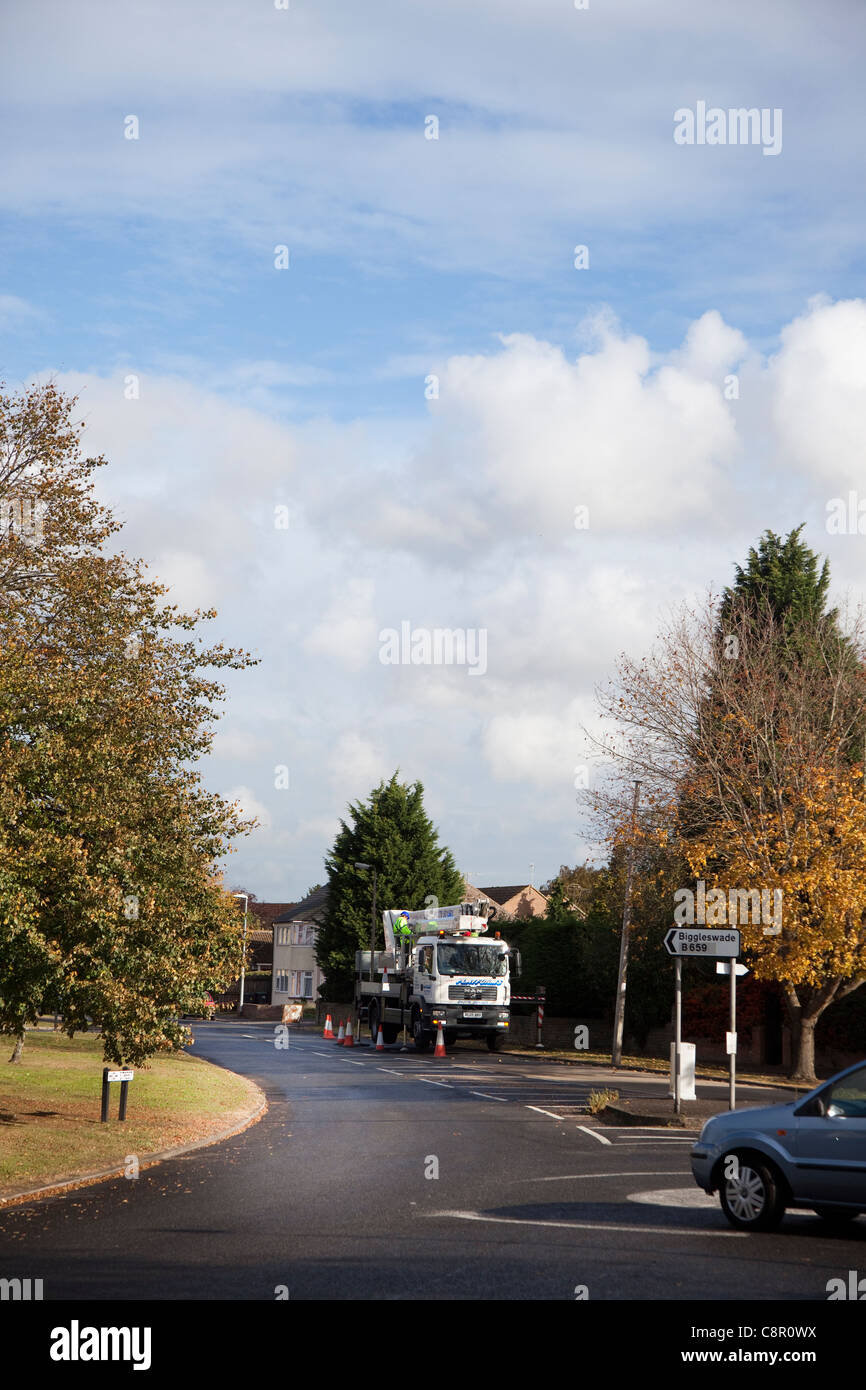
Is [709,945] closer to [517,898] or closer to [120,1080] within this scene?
[120,1080]

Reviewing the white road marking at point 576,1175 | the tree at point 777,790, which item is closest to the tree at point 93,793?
the white road marking at point 576,1175

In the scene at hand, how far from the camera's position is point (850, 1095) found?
34.7 ft

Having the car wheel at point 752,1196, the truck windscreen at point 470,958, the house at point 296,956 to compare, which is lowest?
the house at point 296,956

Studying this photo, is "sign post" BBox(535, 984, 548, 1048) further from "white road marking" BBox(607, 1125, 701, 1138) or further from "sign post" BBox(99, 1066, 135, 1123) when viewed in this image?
"sign post" BBox(99, 1066, 135, 1123)

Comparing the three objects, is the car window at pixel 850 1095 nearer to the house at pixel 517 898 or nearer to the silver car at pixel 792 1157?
the silver car at pixel 792 1157

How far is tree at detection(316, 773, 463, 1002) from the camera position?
70750 millimetres

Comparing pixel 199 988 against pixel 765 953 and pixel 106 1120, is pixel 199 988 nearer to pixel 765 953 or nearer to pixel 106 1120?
pixel 106 1120

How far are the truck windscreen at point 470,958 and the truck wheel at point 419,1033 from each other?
9.09ft

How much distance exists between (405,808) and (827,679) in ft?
132

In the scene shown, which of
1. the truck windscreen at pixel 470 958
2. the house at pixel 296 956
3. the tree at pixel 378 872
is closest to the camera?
the truck windscreen at pixel 470 958

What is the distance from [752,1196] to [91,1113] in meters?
11.9

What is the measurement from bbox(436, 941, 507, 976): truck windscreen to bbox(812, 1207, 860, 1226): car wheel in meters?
26.7

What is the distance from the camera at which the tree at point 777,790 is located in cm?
2950
